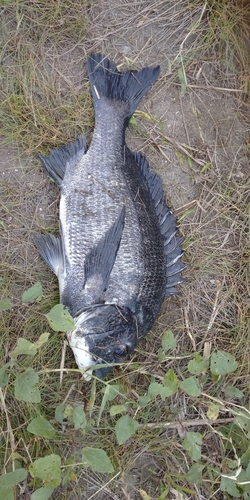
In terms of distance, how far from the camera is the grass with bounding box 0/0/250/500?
3.15 metres

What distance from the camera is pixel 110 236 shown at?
3.02m

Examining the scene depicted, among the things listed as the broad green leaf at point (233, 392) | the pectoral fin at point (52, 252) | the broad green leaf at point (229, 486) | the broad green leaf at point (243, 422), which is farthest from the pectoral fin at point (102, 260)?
the broad green leaf at point (229, 486)

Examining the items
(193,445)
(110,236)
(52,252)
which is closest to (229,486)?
(193,445)

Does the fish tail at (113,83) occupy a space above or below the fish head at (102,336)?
above

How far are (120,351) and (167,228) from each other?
905 millimetres

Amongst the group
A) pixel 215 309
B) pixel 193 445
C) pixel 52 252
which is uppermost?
pixel 52 252

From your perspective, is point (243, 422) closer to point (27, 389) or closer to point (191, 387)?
point (191, 387)

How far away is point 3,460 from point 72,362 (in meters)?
0.73

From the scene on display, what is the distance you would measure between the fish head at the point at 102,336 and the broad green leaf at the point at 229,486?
0.93 metres

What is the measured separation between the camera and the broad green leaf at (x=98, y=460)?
247cm

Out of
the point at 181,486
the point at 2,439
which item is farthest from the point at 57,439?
the point at 181,486

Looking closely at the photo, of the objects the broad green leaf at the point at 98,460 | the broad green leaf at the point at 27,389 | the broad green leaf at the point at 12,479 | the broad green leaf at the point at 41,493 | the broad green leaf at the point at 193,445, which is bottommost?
the broad green leaf at the point at 193,445

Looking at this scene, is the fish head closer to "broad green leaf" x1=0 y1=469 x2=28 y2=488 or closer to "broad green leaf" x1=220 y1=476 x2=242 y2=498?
"broad green leaf" x1=0 y1=469 x2=28 y2=488

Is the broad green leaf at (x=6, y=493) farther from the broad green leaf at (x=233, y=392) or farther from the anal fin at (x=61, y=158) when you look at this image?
the anal fin at (x=61, y=158)
